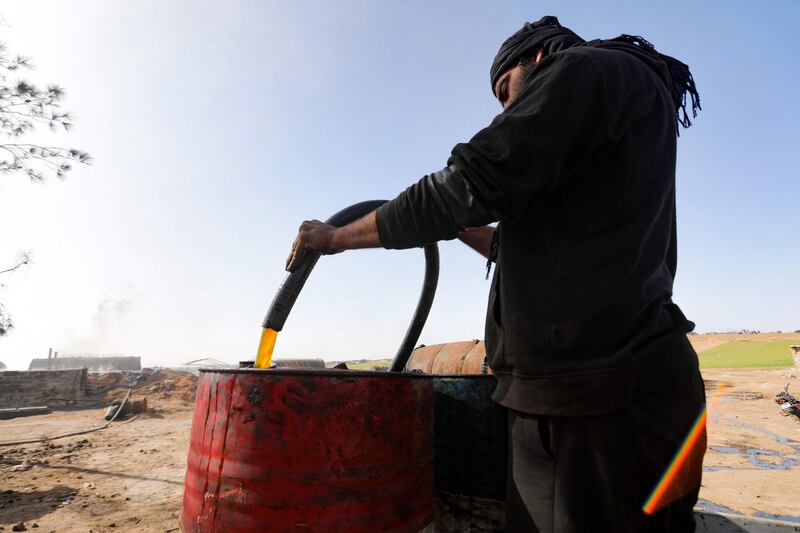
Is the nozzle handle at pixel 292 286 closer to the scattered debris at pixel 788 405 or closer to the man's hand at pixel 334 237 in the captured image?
the man's hand at pixel 334 237

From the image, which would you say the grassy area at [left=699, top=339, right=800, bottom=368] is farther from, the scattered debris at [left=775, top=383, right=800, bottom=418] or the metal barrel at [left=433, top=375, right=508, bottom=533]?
the metal barrel at [left=433, top=375, right=508, bottom=533]

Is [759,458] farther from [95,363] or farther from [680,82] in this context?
[95,363]

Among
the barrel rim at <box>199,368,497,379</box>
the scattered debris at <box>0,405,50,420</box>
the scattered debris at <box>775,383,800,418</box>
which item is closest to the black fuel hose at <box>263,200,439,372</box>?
the barrel rim at <box>199,368,497,379</box>

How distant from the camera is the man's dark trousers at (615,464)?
1.06 meters

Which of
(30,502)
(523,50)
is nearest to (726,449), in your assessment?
(523,50)

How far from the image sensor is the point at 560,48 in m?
1.39

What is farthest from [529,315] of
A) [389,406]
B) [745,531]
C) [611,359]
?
[745,531]

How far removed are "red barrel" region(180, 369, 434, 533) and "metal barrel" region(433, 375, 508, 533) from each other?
349mm

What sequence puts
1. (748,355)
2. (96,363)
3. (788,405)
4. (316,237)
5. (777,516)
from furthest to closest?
(96,363)
(748,355)
(788,405)
(777,516)
(316,237)

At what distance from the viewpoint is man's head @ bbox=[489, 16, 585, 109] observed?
1426mm

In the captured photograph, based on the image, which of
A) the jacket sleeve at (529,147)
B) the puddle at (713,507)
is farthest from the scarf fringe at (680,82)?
the puddle at (713,507)

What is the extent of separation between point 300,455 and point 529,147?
1.05 meters

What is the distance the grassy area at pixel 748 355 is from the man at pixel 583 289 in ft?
102

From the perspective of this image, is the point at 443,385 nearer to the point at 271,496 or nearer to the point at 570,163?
the point at 271,496
